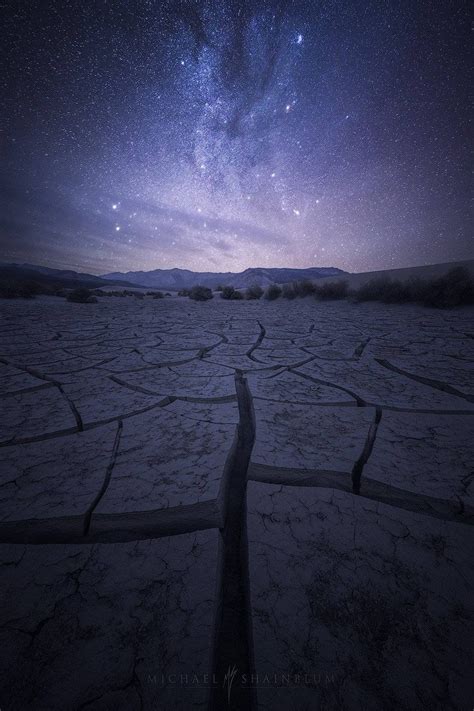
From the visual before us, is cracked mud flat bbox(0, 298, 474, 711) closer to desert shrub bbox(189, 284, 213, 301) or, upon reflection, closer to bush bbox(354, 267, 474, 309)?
bush bbox(354, 267, 474, 309)

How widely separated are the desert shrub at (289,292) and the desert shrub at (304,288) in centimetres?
11

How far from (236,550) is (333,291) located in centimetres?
769

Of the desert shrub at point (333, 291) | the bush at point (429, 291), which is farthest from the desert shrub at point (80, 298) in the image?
the bush at point (429, 291)

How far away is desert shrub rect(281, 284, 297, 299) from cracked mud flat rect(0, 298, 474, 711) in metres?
7.35

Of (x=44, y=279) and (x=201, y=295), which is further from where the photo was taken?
(x=44, y=279)

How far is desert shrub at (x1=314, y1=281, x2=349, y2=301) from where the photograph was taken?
7.34 meters

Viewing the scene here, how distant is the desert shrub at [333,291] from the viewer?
7.34 m

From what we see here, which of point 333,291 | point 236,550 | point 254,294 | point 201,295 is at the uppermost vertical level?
point 333,291

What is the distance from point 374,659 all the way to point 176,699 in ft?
1.26

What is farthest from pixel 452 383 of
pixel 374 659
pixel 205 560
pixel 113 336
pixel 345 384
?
pixel 113 336

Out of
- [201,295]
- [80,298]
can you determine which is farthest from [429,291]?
[80,298]

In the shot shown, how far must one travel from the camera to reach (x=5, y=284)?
891 cm

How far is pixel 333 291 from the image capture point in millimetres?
7438

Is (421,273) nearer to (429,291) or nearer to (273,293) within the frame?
(429,291)
